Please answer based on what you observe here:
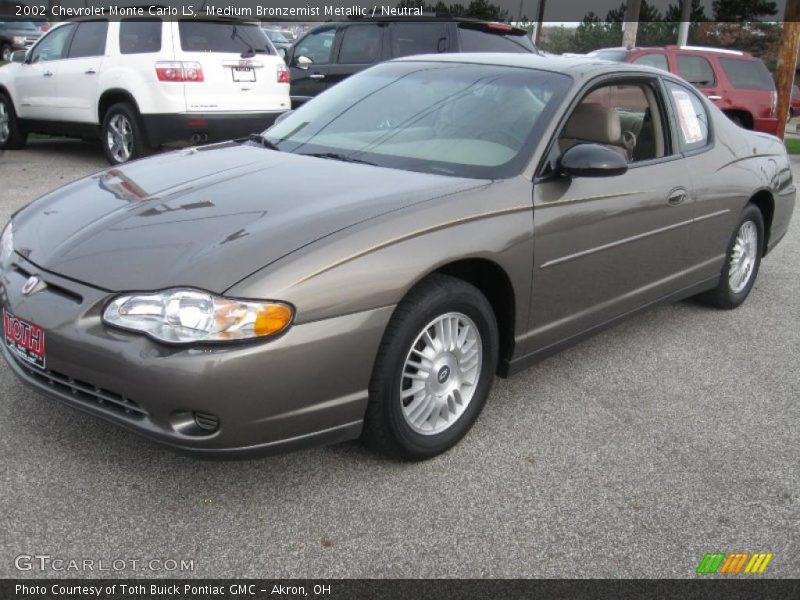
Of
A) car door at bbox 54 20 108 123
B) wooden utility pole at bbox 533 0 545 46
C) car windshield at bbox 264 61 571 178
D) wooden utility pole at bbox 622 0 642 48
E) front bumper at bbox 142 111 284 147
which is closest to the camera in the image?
car windshield at bbox 264 61 571 178

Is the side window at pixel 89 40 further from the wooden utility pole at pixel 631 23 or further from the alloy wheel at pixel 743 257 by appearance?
the wooden utility pole at pixel 631 23

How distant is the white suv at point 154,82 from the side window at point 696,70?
6.53 metres

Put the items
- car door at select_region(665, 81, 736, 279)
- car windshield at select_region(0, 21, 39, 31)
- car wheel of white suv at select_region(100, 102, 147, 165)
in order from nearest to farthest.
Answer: car door at select_region(665, 81, 736, 279)
car wheel of white suv at select_region(100, 102, 147, 165)
car windshield at select_region(0, 21, 39, 31)

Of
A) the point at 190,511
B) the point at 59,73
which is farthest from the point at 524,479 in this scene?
the point at 59,73

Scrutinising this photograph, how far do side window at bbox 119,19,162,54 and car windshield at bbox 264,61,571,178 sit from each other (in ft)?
17.6

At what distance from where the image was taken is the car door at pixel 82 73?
31.4ft

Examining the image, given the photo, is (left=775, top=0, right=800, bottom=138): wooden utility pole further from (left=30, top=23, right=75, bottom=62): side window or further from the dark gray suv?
(left=30, top=23, right=75, bottom=62): side window

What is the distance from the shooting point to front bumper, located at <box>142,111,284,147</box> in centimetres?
884

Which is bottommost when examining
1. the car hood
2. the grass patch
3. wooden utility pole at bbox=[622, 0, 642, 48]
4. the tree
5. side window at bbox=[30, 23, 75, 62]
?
the grass patch

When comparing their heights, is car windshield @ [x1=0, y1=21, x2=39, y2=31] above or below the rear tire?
above

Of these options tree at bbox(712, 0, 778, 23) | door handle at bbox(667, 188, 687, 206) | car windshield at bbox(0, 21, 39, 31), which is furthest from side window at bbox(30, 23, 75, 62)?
tree at bbox(712, 0, 778, 23)

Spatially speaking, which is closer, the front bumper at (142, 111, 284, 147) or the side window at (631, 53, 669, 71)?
the front bumper at (142, 111, 284, 147)

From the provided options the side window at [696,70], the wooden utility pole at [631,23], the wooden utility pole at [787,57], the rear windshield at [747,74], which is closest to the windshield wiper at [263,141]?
the side window at [696,70]

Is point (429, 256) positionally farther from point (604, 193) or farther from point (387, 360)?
point (604, 193)
